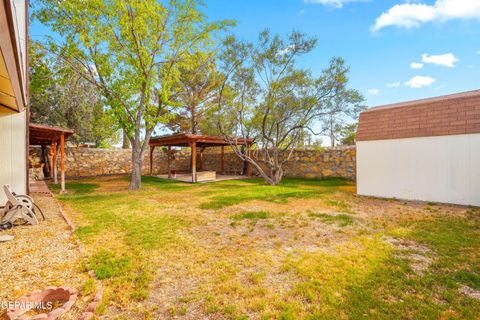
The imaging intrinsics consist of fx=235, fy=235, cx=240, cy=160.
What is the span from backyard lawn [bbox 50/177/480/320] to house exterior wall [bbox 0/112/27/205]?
75.2 inches

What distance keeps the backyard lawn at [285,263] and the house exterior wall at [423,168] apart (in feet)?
2.87

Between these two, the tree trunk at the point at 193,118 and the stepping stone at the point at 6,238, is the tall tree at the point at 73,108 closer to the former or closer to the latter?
the tree trunk at the point at 193,118

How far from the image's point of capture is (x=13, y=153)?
21.8ft

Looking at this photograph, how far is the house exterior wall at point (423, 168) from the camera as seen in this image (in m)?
7.00

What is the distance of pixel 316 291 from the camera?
2664 mm

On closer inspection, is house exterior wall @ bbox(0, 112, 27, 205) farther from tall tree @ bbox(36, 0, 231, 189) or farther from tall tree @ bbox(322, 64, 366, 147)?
tall tree @ bbox(322, 64, 366, 147)

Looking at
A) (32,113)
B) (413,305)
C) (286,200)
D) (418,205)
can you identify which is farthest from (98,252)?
(32,113)

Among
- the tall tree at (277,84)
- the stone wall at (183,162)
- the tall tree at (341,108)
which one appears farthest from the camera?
the stone wall at (183,162)

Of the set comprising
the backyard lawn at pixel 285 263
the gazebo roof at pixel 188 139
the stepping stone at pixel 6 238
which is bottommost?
the backyard lawn at pixel 285 263

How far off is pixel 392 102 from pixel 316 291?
380 inches

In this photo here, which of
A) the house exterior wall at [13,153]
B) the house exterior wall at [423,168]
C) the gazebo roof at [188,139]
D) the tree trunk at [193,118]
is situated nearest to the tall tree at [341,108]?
the house exterior wall at [423,168]

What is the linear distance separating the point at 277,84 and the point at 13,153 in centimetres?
962

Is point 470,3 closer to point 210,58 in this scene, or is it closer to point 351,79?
point 351,79

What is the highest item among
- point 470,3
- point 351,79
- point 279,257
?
point 470,3
